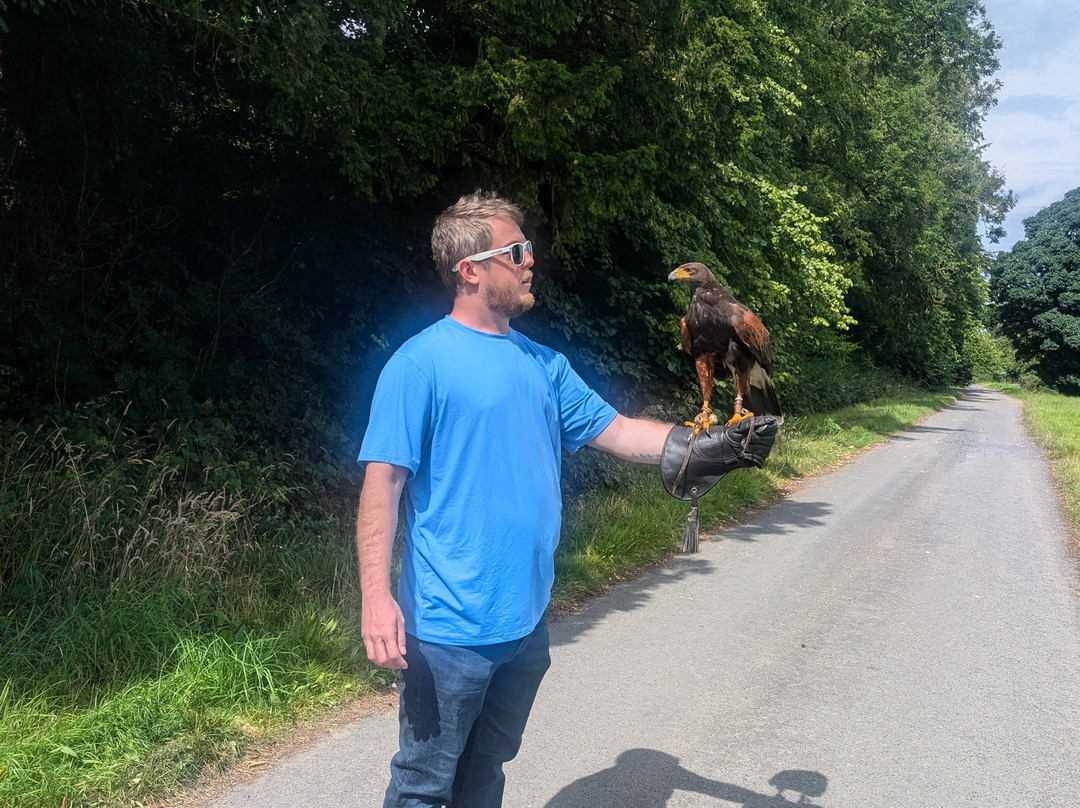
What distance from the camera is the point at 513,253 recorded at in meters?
2.46

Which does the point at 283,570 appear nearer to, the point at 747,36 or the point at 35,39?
the point at 35,39

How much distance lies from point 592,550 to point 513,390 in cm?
522

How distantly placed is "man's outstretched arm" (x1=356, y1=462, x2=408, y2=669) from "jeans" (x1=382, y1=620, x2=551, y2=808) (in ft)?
0.38

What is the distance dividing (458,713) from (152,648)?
8.72 feet

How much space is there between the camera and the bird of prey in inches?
163

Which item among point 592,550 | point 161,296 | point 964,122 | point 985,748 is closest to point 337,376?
point 161,296

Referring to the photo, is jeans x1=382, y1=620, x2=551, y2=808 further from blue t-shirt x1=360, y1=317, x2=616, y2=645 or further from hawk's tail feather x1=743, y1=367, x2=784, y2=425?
hawk's tail feather x1=743, y1=367, x2=784, y2=425

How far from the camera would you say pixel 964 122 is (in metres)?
38.6

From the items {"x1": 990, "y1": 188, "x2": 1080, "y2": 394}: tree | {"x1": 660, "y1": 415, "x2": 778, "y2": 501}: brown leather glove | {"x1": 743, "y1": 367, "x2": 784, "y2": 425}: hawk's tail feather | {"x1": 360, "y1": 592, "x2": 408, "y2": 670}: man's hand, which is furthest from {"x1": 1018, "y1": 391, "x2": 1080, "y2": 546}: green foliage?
{"x1": 990, "y1": 188, "x2": 1080, "y2": 394}: tree

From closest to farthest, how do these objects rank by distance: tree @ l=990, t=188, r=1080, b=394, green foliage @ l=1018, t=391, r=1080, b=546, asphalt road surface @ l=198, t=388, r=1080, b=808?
asphalt road surface @ l=198, t=388, r=1080, b=808
green foliage @ l=1018, t=391, r=1080, b=546
tree @ l=990, t=188, r=1080, b=394

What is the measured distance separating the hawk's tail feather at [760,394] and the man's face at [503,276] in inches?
77.2

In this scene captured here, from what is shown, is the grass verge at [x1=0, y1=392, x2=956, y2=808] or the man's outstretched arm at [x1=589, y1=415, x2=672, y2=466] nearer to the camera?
the man's outstretched arm at [x1=589, y1=415, x2=672, y2=466]

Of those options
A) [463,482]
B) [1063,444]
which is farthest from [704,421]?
[1063,444]

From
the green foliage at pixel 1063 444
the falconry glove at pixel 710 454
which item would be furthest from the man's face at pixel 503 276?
the green foliage at pixel 1063 444
